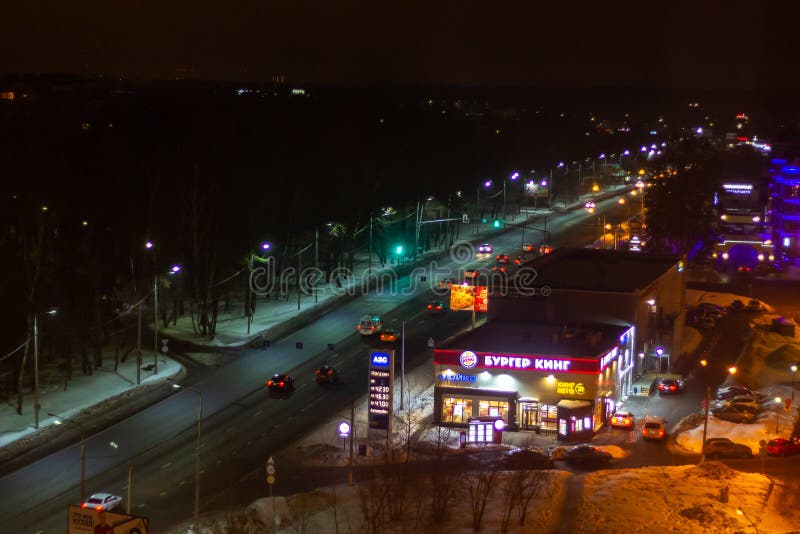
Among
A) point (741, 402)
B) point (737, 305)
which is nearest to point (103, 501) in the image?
point (741, 402)

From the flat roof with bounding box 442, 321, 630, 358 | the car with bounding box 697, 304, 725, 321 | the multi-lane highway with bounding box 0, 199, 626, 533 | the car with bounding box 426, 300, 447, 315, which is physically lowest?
the multi-lane highway with bounding box 0, 199, 626, 533

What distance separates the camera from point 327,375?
44750 mm

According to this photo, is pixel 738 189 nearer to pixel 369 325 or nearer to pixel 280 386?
pixel 369 325

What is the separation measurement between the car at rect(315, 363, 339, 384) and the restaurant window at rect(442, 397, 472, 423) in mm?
6449

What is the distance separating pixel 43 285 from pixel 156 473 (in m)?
12.6

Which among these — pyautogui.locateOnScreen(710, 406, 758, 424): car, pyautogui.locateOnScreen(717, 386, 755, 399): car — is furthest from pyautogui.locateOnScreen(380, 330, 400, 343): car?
pyautogui.locateOnScreen(710, 406, 758, 424): car

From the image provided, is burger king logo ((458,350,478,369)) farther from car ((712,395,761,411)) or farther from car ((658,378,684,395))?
car ((712,395,761,411))

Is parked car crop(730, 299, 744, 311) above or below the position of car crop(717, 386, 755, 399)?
above

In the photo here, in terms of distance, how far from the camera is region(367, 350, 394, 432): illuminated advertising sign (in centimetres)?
3728

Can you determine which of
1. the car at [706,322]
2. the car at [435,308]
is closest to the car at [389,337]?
the car at [435,308]

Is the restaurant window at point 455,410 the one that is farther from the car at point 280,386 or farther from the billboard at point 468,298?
the billboard at point 468,298

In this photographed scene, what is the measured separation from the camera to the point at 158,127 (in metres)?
70.1

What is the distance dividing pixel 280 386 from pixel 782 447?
67.7 ft

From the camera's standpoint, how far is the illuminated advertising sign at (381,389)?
37.3 m
